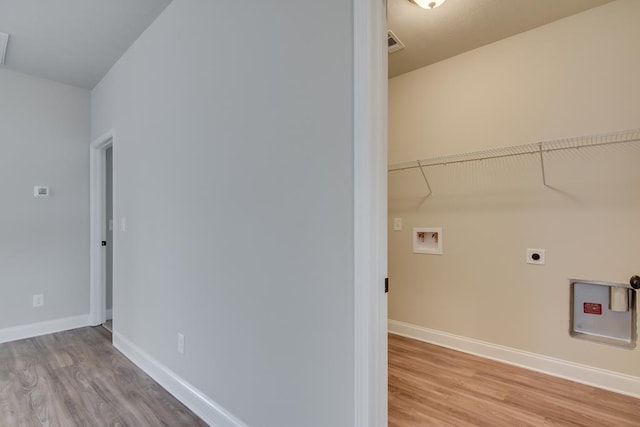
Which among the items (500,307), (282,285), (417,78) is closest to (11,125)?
(282,285)

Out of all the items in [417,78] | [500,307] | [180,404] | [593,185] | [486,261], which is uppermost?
[417,78]

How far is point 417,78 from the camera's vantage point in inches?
126

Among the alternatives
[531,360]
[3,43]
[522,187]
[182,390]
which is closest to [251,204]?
[182,390]

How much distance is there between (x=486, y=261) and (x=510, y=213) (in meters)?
0.45

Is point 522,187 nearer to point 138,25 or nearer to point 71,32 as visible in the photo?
point 138,25

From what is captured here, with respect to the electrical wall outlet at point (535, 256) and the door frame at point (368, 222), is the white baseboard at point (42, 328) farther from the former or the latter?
the electrical wall outlet at point (535, 256)

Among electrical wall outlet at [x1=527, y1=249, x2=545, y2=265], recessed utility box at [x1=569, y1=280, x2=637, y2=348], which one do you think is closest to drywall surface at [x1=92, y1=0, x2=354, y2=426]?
electrical wall outlet at [x1=527, y1=249, x2=545, y2=265]

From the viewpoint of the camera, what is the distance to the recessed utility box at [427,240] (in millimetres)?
3061

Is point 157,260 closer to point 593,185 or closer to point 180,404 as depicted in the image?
point 180,404

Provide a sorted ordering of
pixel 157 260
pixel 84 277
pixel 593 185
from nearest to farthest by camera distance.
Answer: pixel 593 185
pixel 157 260
pixel 84 277

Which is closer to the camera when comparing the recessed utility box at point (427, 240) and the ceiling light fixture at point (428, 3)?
the ceiling light fixture at point (428, 3)

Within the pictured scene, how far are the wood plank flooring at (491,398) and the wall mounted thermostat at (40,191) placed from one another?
3846mm

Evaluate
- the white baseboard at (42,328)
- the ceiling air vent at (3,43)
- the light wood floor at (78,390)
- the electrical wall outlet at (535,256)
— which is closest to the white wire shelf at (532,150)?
the electrical wall outlet at (535,256)

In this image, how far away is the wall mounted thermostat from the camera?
3381 millimetres
